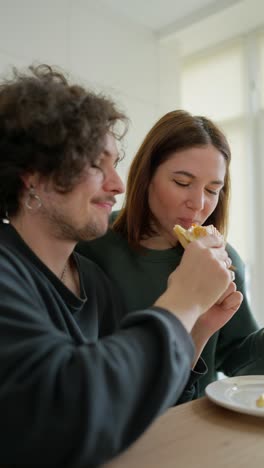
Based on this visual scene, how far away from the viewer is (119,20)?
356 cm

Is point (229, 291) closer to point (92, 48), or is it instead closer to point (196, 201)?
point (196, 201)

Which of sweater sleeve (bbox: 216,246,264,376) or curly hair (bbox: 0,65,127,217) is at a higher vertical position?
curly hair (bbox: 0,65,127,217)

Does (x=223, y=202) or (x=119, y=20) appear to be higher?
(x=119, y=20)

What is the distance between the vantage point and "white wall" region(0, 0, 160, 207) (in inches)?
116

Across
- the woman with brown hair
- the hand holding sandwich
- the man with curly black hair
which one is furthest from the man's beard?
the woman with brown hair

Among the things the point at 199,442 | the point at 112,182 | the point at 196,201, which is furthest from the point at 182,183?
the point at 199,442

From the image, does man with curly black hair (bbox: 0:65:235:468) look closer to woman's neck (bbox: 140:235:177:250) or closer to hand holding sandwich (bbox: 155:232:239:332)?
hand holding sandwich (bbox: 155:232:239:332)

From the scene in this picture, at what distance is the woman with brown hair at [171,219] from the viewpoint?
4.45 ft

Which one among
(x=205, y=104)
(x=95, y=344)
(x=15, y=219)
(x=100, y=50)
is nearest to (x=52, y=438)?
(x=95, y=344)

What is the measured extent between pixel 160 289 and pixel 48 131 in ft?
2.31

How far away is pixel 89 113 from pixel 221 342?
0.89 metres

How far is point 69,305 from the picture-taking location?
0.94m

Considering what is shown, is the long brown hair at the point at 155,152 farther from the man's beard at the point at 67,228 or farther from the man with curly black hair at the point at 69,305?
the man's beard at the point at 67,228

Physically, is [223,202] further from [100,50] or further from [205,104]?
[205,104]
